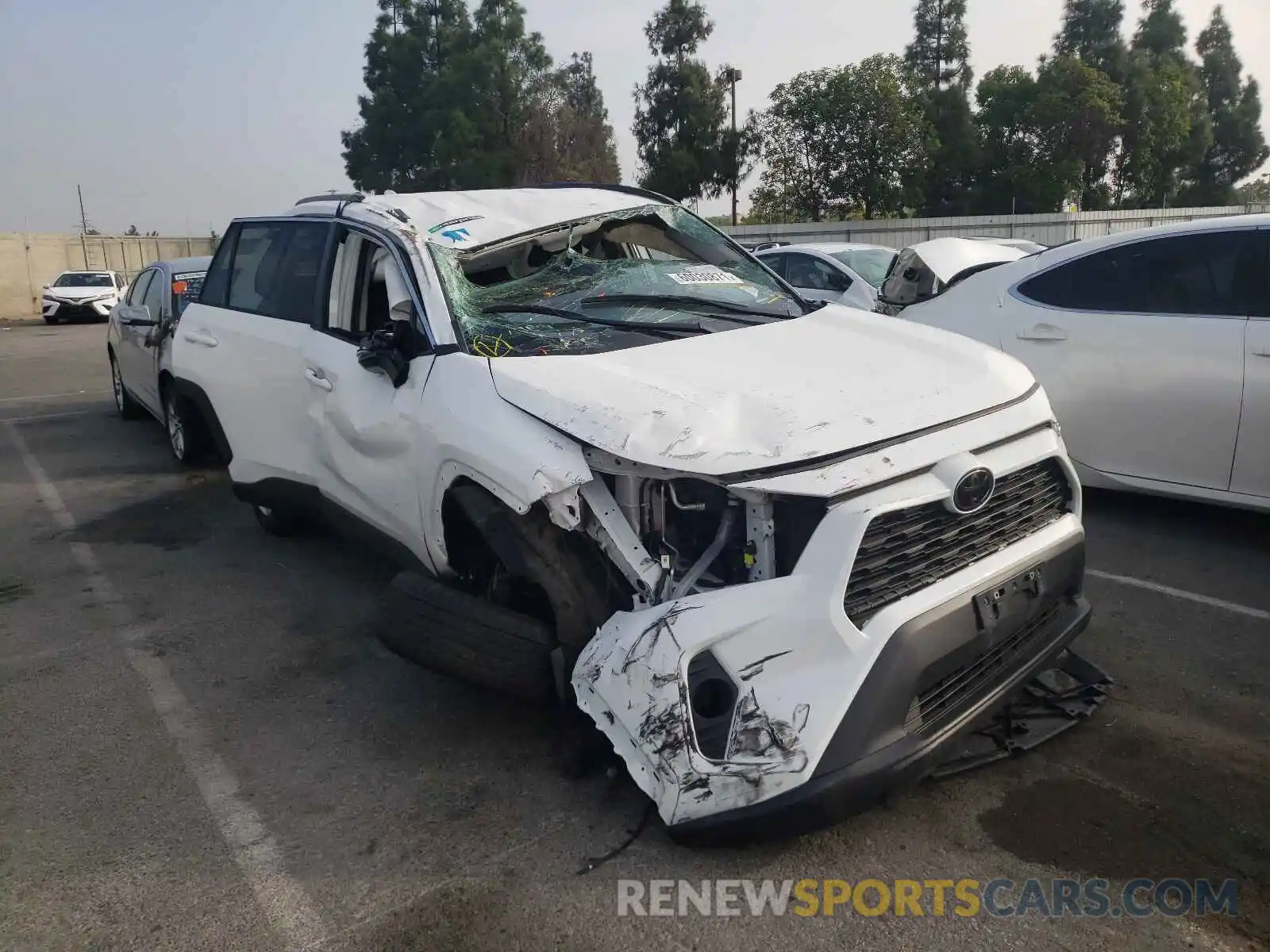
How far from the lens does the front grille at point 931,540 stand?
8.54 ft

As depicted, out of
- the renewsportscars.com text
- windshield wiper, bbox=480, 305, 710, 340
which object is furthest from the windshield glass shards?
the renewsportscars.com text

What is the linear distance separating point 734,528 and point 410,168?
2051 inches

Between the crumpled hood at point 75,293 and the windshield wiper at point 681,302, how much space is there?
1173 inches

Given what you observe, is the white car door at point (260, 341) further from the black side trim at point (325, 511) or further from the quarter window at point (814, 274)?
the quarter window at point (814, 274)

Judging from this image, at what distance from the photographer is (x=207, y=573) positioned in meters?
5.54

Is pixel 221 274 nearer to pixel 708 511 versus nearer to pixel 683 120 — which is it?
pixel 708 511

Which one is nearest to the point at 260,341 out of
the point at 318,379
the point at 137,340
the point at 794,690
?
the point at 318,379

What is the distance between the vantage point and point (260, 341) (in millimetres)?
4938

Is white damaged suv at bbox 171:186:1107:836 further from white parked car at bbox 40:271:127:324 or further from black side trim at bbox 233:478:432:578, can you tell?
white parked car at bbox 40:271:127:324

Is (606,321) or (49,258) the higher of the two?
(49,258)

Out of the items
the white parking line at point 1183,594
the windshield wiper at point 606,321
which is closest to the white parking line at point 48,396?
the windshield wiper at point 606,321

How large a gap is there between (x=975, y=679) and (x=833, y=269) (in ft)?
32.5

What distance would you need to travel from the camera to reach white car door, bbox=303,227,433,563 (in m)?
3.67

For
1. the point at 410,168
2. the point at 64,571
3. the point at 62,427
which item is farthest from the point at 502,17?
the point at 64,571
